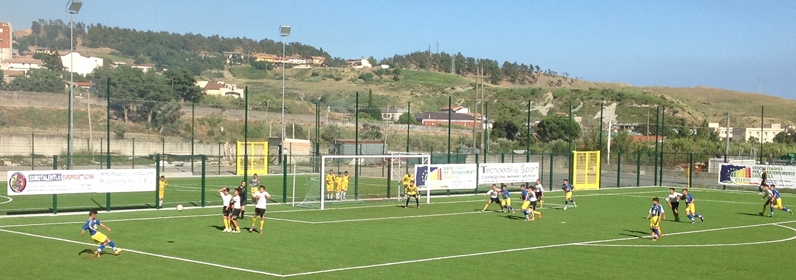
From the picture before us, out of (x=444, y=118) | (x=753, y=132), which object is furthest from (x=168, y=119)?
(x=753, y=132)

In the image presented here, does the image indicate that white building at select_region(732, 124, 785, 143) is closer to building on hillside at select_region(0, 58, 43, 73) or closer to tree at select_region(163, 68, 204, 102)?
tree at select_region(163, 68, 204, 102)

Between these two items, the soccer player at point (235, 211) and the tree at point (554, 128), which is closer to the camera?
the soccer player at point (235, 211)

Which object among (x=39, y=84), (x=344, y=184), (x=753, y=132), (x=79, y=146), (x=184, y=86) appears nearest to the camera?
(x=344, y=184)

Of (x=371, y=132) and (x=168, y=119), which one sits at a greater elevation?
(x=168, y=119)

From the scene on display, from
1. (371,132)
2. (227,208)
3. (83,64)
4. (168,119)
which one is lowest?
(227,208)

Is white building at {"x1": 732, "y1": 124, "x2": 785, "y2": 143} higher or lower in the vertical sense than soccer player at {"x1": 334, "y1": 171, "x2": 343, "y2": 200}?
higher

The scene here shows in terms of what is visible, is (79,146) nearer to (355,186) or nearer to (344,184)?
(355,186)

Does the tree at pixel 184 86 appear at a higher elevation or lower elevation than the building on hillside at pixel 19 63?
lower

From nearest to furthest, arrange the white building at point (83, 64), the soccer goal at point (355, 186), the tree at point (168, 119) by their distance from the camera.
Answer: the soccer goal at point (355, 186), the tree at point (168, 119), the white building at point (83, 64)

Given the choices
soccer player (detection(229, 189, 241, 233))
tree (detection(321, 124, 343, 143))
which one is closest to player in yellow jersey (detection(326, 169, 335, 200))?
soccer player (detection(229, 189, 241, 233))

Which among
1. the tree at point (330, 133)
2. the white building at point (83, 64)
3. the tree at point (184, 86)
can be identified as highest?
the white building at point (83, 64)

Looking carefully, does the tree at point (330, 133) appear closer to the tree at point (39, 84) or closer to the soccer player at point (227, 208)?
the tree at point (39, 84)

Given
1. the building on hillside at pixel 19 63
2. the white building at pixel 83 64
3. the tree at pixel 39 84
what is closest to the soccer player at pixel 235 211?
the tree at pixel 39 84

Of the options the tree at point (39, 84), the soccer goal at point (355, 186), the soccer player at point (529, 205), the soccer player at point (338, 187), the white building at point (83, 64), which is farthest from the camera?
the white building at point (83, 64)
